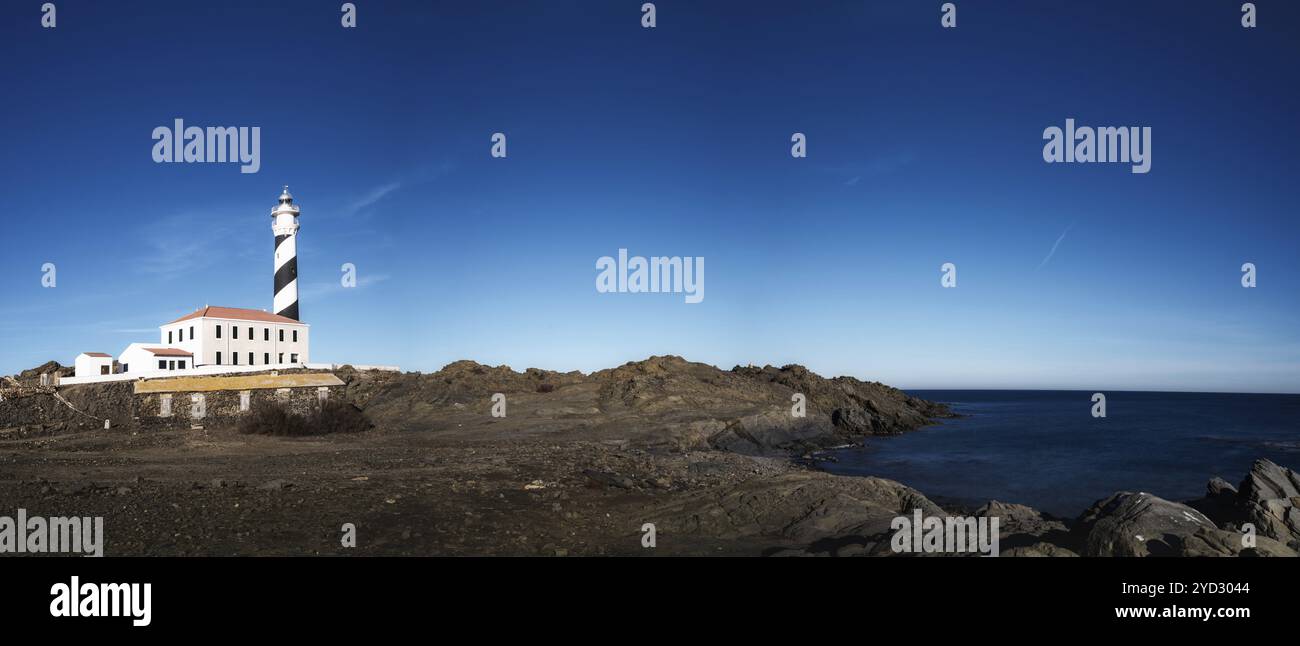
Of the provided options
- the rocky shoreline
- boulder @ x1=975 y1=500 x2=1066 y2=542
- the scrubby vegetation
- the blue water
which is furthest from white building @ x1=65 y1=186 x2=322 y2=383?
boulder @ x1=975 y1=500 x2=1066 y2=542

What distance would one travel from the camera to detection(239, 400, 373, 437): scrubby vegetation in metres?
31.7

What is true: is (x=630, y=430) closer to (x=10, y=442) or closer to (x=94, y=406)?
(x=10, y=442)

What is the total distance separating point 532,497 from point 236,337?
46374 millimetres

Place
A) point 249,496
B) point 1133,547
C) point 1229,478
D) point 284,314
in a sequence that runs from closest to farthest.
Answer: point 1133,547
point 249,496
point 1229,478
point 284,314

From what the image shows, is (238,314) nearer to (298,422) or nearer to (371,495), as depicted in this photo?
(298,422)

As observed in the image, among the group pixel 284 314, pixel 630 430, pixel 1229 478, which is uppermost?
pixel 284 314

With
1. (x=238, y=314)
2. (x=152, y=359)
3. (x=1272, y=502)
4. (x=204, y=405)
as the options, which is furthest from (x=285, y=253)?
(x=1272, y=502)

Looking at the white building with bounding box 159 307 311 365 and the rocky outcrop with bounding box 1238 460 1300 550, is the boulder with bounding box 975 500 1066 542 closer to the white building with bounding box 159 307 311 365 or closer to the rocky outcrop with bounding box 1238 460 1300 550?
the rocky outcrop with bounding box 1238 460 1300 550

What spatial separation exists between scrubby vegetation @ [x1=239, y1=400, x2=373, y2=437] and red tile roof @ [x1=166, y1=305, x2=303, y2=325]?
886 inches

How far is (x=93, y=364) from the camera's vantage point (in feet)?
160
